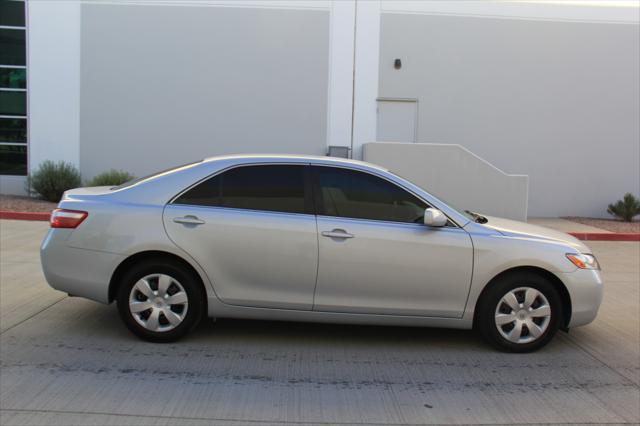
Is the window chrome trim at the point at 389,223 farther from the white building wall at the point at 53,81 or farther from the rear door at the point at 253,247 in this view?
the white building wall at the point at 53,81

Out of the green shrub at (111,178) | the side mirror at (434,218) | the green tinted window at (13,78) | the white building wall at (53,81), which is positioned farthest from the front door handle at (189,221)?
the green tinted window at (13,78)

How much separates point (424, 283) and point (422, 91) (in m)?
11.2

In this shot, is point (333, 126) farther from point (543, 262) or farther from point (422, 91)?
point (543, 262)

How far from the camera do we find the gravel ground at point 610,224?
13.8m

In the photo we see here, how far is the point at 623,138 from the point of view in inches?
626

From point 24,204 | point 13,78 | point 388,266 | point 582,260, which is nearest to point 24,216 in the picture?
point 24,204

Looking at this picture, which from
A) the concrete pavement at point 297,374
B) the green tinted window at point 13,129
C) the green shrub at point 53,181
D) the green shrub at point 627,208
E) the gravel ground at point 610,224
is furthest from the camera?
the green tinted window at point 13,129

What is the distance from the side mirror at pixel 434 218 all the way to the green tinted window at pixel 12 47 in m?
14.2

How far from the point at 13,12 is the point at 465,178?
12.3 m

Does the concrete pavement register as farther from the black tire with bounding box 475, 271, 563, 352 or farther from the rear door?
the rear door

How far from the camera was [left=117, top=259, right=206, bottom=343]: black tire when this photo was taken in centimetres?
521

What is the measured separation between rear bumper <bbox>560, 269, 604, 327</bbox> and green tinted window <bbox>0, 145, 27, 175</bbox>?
14842 mm

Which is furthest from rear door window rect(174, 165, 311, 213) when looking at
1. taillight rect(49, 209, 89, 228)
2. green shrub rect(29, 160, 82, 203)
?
green shrub rect(29, 160, 82, 203)

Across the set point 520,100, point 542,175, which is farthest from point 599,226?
point 520,100
